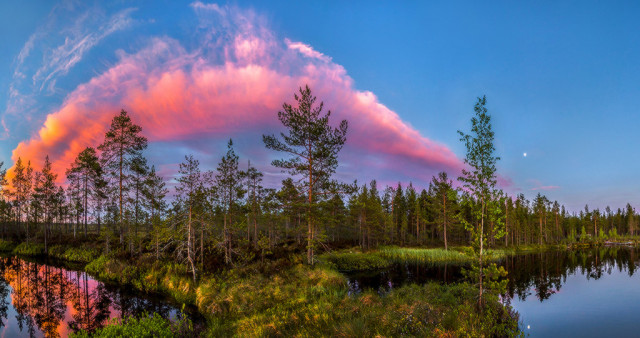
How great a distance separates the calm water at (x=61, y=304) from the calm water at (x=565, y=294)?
14785mm

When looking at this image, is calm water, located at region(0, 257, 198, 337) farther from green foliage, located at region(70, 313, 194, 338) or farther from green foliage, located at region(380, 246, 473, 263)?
green foliage, located at region(380, 246, 473, 263)

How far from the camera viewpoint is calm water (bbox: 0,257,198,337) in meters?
14.5

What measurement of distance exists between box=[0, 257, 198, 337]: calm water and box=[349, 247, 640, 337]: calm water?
14.8 meters

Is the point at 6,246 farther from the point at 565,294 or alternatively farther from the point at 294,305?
the point at 565,294

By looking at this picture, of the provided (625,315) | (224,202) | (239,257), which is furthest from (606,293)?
(224,202)

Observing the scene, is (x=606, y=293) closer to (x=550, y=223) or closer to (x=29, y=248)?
(x=29, y=248)

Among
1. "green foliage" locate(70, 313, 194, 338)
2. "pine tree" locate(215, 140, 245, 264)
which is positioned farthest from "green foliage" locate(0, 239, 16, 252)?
"green foliage" locate(70, 313, 194, 338)

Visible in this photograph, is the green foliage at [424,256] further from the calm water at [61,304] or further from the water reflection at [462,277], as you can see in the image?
the calm water at [61,304]

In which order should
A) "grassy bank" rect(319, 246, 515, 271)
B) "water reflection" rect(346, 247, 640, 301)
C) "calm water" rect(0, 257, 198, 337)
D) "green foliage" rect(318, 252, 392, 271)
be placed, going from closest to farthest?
1. "calm water" rect(0, 257, 198, 337)
2. "water reflection" rect(346, 247, 640, 301)
3. "green foliage" rect(318, 252, 392, 271)
4. "grassy bank" rect(319, 246, 515, 271)

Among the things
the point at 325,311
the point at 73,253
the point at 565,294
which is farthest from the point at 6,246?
the point at 565,294

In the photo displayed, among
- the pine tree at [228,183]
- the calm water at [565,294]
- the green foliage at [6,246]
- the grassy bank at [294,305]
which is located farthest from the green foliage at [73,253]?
the calm water at [565,294]

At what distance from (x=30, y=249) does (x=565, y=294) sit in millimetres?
66433

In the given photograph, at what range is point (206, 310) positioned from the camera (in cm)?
1517

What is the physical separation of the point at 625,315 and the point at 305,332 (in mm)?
20283
